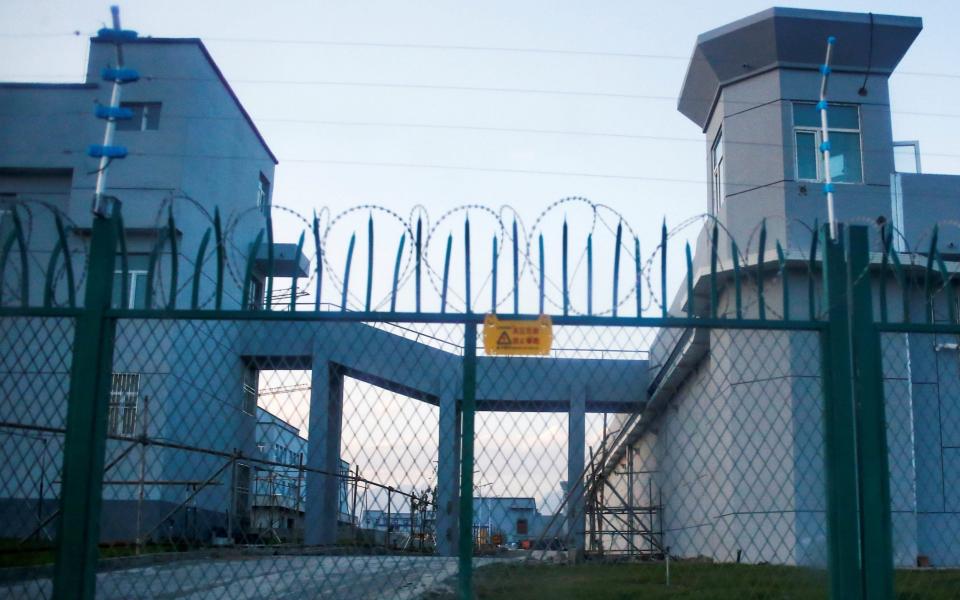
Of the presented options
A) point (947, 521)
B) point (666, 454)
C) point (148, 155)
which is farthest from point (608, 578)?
point (148, 155)

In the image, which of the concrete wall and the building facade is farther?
the concrete wall

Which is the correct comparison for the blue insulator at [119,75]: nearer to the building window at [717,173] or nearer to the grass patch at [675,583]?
the grass patch at [675,583]

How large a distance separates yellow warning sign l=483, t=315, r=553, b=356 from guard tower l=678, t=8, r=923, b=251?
11958mm

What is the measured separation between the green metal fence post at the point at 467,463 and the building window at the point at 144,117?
19.3m

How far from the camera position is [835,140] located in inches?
648

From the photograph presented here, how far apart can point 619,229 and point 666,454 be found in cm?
1560

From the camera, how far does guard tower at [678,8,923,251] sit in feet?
52.1

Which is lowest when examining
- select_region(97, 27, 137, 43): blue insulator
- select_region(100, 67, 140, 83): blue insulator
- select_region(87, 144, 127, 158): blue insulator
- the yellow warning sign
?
the yellow warning sign

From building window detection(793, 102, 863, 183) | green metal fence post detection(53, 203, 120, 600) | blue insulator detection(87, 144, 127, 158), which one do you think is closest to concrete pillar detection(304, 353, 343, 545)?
building window detection(793, 102, 863, 183)

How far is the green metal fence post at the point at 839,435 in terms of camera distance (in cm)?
430

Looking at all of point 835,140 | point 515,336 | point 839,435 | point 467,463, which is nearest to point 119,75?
point 515,336

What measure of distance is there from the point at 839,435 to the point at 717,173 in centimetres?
1411

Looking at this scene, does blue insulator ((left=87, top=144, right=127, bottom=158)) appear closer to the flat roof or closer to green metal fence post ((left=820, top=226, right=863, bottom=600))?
green metal fence post ((left=820, top=226, right=863, bottom=600))

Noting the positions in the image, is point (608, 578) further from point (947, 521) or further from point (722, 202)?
point (722, 202)
